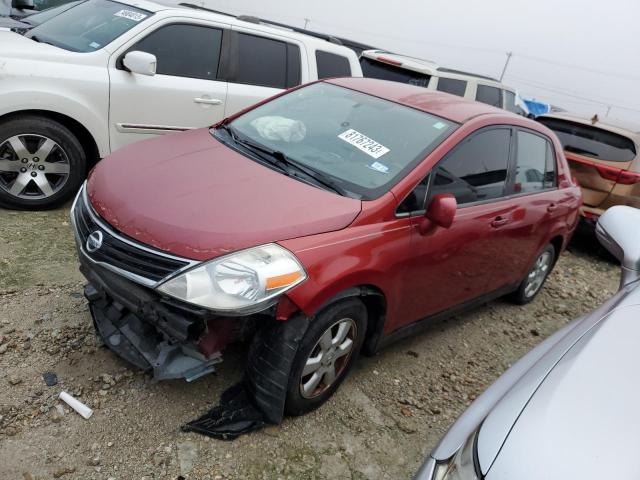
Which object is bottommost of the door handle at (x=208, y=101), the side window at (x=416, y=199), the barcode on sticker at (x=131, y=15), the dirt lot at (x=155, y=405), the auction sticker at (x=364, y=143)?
the dirt lot at (x=155, y=405)

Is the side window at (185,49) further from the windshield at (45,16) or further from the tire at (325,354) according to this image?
the tire at (325,354)

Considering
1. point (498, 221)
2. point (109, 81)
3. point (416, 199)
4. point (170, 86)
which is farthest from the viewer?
point (170, 86)

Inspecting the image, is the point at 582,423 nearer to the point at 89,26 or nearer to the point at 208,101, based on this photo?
the point at 208,101

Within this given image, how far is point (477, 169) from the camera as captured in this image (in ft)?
10.8

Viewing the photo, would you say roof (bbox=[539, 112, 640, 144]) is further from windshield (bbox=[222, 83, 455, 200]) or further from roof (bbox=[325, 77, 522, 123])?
windshield (bbox=[222, 83, 455, 200])

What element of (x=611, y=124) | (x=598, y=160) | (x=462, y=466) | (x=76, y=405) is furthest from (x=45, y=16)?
(x=611, y=124)

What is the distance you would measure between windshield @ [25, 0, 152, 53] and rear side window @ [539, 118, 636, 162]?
5.18 m

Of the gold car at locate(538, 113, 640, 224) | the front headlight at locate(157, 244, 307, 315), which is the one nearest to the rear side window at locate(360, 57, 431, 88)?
A: the gold car at locate(538, 113, 640, 224)

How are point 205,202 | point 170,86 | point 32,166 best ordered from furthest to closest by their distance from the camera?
point 170,86 → point 32,166 → point 205,202

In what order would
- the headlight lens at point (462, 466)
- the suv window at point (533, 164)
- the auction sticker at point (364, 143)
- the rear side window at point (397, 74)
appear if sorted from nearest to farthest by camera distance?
the headlight lens at point (462, 466) → the auction sticker at point (364, 143) → the suv window at point (533, 164) → the rear side window at point (397, 74)

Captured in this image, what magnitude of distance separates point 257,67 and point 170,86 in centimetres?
100

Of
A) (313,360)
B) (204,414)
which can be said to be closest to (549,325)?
(313,360)

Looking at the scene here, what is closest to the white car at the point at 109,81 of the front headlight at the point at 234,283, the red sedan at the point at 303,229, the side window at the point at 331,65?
the side window at the point at 331,65

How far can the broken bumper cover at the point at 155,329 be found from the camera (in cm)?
227
